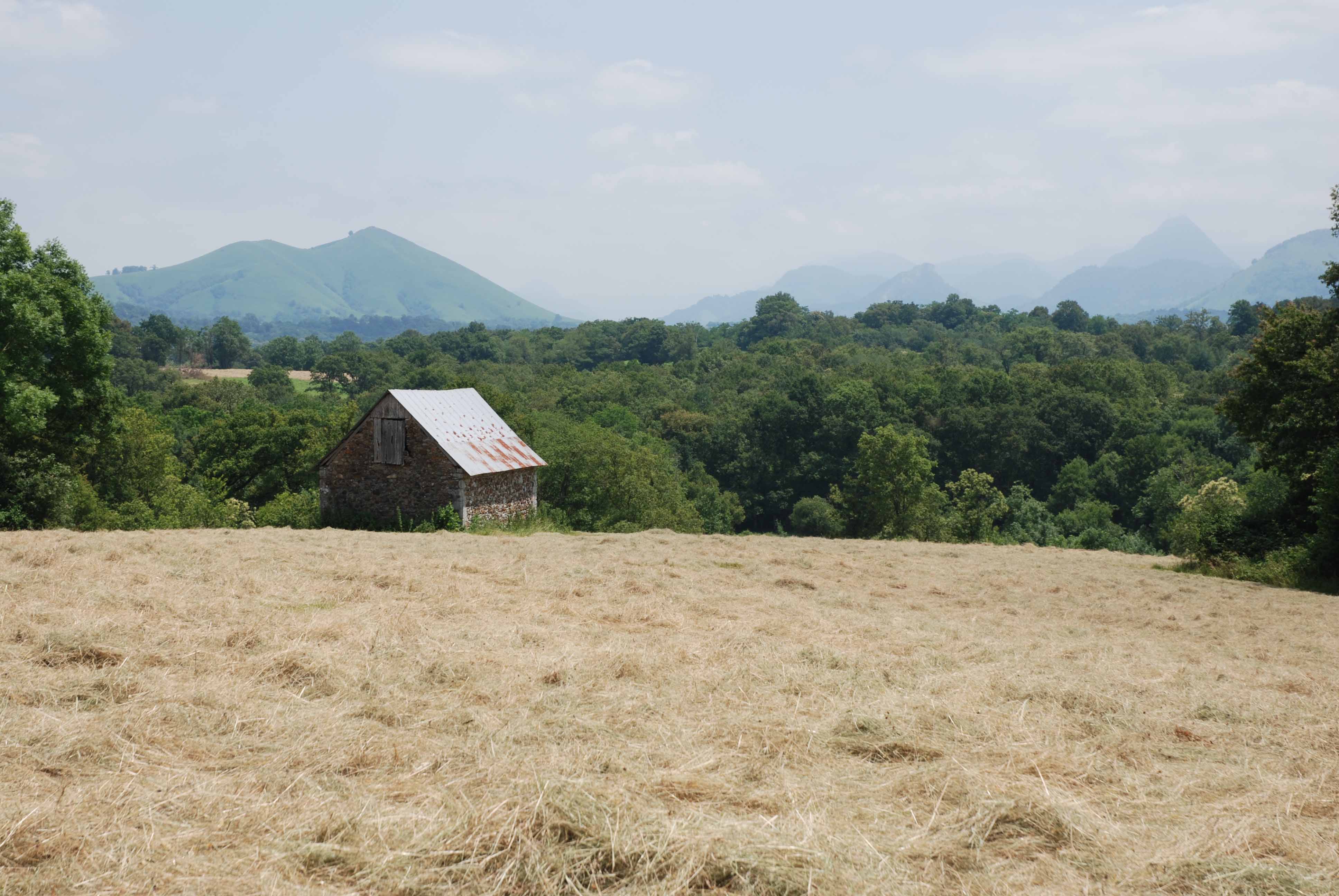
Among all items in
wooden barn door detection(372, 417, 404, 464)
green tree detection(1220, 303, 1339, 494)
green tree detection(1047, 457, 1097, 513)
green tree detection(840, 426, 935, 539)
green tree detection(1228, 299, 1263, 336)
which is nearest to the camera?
green tree detection(1220, 303, 1339, 494)

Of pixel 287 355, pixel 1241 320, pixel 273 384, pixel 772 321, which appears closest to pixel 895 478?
pixel 273 384

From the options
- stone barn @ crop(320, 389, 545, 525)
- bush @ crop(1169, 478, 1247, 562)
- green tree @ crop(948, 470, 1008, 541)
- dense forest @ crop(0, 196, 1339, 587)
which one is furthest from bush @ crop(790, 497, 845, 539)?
stone barn @ crop(320, 389, 545, 525)

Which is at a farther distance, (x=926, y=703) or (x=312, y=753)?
(x=926, y=703)

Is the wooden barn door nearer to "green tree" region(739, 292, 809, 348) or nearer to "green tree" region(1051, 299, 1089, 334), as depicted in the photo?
"green tree" region(739, 292, 809, 348)

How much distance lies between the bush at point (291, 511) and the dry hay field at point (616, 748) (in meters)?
19.2

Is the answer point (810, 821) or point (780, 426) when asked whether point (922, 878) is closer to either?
point (810, 821)

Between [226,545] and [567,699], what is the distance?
33.6 feet

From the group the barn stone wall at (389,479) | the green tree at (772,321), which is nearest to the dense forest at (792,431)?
the barn stone wall at (389,479)

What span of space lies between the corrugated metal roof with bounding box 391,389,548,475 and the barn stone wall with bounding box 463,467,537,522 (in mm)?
328

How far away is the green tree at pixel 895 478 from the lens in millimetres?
49406

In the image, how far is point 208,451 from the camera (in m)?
44.9

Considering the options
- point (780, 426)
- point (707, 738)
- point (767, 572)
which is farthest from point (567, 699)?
point (780, 426)

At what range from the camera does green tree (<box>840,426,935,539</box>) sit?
4941 centimetres

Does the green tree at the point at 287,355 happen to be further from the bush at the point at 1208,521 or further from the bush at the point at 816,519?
the bush at the point at 1208,521
